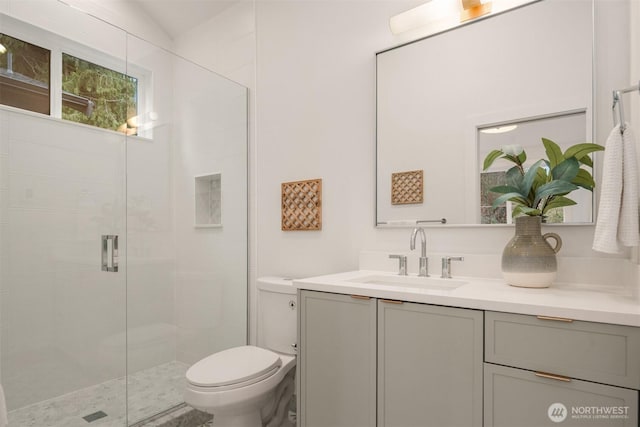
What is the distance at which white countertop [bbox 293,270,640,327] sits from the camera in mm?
919

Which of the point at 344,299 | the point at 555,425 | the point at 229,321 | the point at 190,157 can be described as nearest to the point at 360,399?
the point at 344,299

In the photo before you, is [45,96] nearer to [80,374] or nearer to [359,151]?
[80,374]

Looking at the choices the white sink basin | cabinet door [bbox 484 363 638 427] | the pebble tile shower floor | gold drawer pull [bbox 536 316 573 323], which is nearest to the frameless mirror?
the white sink basin

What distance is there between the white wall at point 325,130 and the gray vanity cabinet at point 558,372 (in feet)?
1.87

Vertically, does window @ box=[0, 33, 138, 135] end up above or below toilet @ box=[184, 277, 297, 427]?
above

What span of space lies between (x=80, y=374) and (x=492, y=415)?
1938mm

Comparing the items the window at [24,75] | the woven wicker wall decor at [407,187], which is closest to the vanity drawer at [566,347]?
the woven wicker wall decor at [407,187]

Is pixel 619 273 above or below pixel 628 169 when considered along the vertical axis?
below

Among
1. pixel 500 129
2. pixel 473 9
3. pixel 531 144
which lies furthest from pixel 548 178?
pixel 473 9

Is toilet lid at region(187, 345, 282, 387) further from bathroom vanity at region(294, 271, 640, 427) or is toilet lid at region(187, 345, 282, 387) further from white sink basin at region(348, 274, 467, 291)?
white sink basin at region(348, 274, 467, 291)

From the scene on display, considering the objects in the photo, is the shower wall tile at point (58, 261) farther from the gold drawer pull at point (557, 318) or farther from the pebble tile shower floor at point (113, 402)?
the gold drawer pull at point (557, 318)

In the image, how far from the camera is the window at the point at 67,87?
5.29ft

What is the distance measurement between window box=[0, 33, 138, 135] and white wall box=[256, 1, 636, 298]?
0.80 meters

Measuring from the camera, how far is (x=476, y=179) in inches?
61.3
